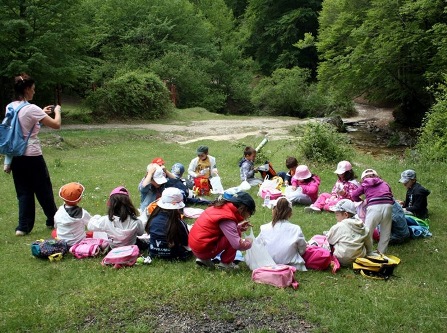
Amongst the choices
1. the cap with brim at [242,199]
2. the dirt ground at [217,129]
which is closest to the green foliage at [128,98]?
the dirt ground at [217,129]

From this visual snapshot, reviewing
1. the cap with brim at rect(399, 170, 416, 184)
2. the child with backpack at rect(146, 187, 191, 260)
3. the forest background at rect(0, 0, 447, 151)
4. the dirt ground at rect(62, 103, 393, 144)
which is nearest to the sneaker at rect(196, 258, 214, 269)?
the child with backpack at rect(146, 187, 191, 260)

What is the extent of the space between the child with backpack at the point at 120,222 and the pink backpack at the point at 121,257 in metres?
0.28

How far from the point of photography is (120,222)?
6.21m

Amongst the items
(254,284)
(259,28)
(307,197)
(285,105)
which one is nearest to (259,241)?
(254,284)

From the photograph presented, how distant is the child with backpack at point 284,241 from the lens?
5852mm

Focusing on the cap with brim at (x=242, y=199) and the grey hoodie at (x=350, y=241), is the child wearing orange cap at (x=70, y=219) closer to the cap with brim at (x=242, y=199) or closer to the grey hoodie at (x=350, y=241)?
the cap with brim at (x=242, y=199)

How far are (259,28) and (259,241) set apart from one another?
4765 cm

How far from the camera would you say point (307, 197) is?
373 inches

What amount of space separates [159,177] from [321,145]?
22.9 ft

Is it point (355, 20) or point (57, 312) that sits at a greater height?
point (355, 20)

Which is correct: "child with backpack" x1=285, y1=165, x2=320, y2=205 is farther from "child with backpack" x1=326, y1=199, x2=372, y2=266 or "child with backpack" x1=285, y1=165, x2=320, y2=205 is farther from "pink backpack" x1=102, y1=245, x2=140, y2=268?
"pink backpack" x1=102, y1=245, x2=140, y2=268

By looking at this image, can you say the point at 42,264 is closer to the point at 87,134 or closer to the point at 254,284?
the point at 254,284

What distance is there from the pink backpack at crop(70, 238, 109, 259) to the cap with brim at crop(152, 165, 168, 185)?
211cm

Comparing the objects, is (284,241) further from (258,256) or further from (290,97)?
(290,97)
